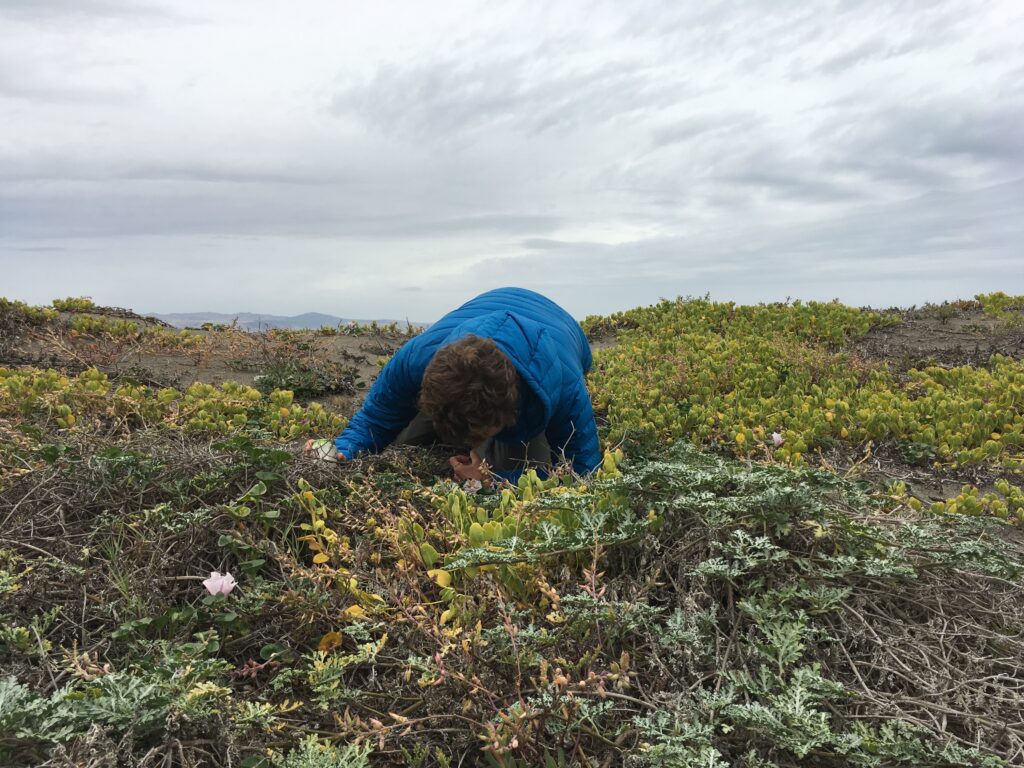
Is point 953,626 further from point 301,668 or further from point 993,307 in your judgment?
point 993,307

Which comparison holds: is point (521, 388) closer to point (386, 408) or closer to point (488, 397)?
point (488, 397)

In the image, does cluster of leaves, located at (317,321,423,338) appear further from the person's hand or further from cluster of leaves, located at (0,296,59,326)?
the person's hand

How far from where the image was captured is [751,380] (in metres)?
6.62

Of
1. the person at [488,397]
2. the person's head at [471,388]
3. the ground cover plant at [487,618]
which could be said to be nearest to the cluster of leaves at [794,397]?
the person at [488,397]

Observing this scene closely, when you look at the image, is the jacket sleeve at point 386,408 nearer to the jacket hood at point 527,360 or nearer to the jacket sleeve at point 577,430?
the jacket hood at point 527,360

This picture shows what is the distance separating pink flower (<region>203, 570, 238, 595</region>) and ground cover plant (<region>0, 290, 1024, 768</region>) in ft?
0.04

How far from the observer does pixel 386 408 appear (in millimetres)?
4094

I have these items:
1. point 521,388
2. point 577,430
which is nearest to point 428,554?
point 521,388

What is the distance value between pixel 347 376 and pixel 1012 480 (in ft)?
18.9

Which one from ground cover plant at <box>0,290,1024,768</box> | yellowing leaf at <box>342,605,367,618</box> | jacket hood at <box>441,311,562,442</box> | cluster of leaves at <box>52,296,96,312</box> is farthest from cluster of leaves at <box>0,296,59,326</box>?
yellowing leaf at <box>342,605,367,618</box>

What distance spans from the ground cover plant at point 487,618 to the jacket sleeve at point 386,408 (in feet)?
2.36

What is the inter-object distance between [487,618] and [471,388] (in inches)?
50.2

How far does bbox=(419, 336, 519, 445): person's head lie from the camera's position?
10.8 ft

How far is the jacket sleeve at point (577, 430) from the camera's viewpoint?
3883mm
